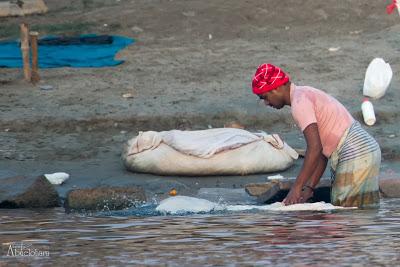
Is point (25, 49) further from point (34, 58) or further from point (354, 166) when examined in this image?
point (354, 166)

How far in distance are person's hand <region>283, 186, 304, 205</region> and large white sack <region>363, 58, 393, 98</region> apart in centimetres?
441

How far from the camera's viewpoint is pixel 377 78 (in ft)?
44.7

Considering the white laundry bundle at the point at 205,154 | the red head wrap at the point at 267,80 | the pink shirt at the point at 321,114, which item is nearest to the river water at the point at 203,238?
the pink shirt at the point at 321,114

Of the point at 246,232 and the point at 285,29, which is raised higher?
the point at 285,29

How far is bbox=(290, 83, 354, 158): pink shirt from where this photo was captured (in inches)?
356

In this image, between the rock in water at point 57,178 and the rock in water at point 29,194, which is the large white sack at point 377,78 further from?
the rock in water at point 29,194

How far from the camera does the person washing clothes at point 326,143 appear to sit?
905 centimetres

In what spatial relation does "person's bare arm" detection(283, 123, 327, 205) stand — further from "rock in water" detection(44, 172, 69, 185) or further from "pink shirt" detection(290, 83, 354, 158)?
"rock in water" detection(44, 172, 69, 185)

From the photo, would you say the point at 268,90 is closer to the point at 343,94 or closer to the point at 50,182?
the point at 50,182

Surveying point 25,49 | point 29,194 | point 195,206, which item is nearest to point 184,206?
point 195,206

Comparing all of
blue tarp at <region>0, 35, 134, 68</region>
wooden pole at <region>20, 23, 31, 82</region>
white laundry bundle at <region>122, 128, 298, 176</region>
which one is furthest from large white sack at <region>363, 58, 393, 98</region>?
wooden pole at <region>20, 23, 31, 82</region>

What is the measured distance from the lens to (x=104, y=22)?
17031 millimetres

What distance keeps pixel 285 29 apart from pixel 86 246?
906 cm

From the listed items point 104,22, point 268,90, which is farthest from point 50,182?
point 104,22
